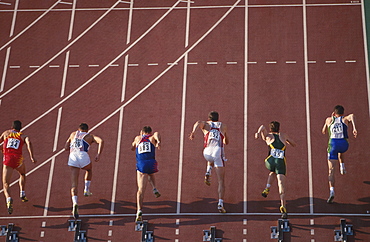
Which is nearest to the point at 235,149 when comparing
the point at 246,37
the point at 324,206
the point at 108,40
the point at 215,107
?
the point at 215,107

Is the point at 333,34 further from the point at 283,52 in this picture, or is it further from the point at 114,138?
the point at 114,138

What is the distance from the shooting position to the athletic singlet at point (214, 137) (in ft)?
52.4

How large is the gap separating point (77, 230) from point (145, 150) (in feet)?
8.60

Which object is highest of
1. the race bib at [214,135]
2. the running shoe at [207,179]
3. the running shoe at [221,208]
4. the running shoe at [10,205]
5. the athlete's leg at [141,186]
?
the race bib at [214,135]

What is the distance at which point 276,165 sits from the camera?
15625mm

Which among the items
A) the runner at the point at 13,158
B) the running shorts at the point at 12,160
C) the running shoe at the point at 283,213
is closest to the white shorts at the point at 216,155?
the running shoe at the point at 283,213

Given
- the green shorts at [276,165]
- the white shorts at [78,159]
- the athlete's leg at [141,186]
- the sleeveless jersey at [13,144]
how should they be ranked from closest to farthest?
the green shorts at [276,165] < the athlete's leg at [141,186] < the white shorts at [78,159] < the sleeveless jersey at [13,144]

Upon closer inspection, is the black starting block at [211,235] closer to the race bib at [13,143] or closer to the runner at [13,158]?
the runner at [13,158]

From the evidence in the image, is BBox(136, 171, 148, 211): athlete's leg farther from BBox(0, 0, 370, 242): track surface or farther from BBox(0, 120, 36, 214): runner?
BBox(0, 120, 36, 214): runner

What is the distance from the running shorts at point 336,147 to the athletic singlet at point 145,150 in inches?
174

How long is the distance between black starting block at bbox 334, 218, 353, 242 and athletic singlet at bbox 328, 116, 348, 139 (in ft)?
6.84

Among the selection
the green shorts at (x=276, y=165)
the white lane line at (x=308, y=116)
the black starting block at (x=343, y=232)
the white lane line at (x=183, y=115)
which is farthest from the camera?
the white lane line at (x=183, y=115)

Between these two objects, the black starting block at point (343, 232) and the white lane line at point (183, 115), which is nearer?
the black starting block at point (343, 232)

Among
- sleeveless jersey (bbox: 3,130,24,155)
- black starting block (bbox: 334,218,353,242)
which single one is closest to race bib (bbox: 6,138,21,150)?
sleeveless jersey (bbox: 3,130,24,155)
